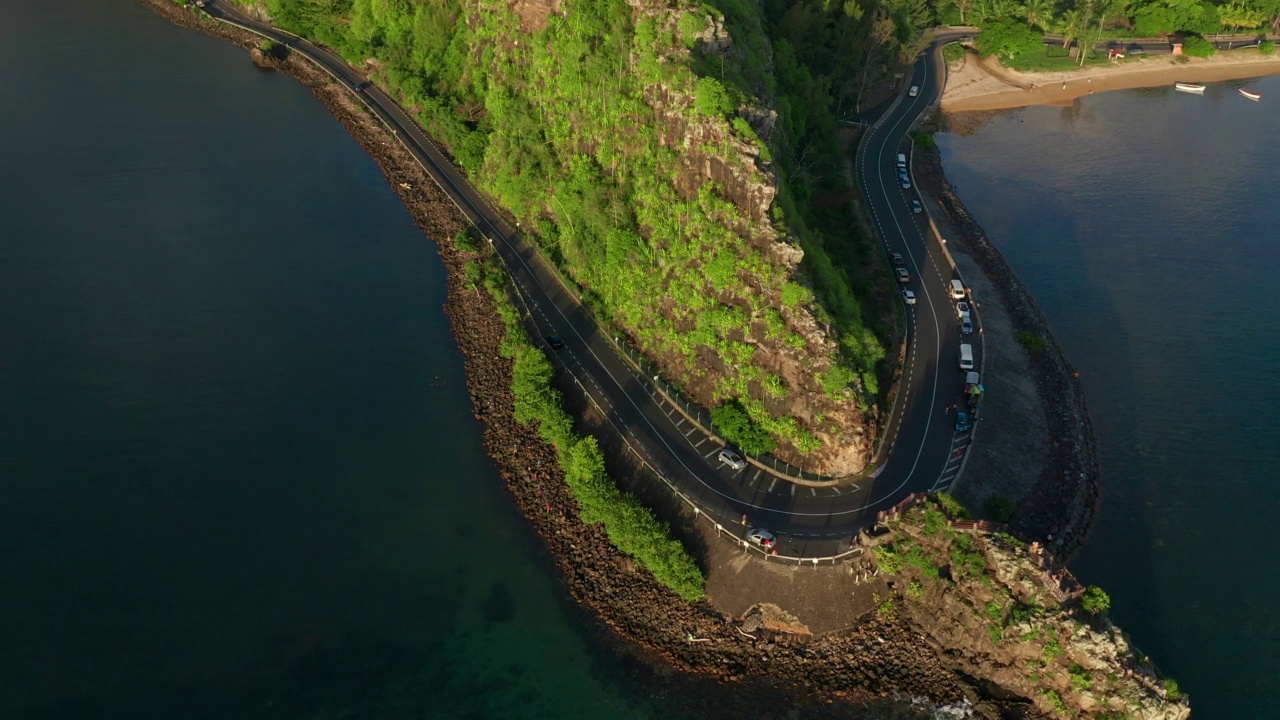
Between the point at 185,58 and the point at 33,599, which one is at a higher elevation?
the point at 185,58

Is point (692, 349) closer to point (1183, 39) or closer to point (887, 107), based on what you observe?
point (887, 107)

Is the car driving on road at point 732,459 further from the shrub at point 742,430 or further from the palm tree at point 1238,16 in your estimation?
the palm tree at point 1238,16

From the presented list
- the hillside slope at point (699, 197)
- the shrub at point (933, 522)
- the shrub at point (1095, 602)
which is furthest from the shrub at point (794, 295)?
the shrub at point (1095, 602)

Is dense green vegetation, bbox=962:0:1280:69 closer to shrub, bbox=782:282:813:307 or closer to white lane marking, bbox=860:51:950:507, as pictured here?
white lane marking, bbox=860:51:950:507

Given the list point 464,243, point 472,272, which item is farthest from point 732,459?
point 464,243

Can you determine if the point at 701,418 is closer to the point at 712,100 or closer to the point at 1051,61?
the point at 712,100

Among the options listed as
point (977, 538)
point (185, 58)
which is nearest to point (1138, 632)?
point (977, 538)
